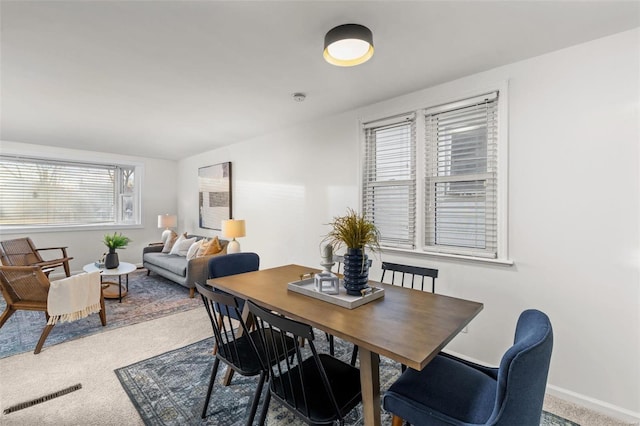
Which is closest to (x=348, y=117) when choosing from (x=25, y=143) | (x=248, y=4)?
(x=248, y=4)

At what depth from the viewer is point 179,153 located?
5.87 metres

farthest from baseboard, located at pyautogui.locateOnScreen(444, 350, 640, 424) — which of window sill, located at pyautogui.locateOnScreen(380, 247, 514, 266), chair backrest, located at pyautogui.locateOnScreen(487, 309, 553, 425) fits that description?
chair backrest, located at pyautogui.locateOnScreen(487, 309, 553, 425)

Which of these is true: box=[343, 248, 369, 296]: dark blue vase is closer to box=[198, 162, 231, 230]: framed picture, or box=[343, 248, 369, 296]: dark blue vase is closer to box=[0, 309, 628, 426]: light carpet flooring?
box=[0, 309, 628, 426]: light carpet flooring

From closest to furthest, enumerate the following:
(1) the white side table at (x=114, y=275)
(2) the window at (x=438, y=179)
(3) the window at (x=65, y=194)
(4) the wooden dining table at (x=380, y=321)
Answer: (4) the wooden dining table at (x=380, y=321), (2) the window at (x=438, y=179), (1) the white side table at (x=114, y=275), (3) the window at (x=65, y=194)

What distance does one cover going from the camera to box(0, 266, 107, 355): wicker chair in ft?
8.91

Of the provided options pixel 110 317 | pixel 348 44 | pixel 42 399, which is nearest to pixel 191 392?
pixel 42 399

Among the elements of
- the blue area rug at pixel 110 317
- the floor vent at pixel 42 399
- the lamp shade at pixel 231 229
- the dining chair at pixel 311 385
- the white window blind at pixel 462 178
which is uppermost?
the white window blind at pixel 462 178

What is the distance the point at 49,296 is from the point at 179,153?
377 centimetres

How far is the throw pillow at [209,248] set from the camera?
4480 millimetres

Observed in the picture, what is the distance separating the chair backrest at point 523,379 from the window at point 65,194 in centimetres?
679

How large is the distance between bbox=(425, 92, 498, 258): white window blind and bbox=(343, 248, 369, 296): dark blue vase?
3.60 ft

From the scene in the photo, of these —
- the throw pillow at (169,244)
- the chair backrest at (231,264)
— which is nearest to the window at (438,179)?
the chair backrest at (231,264)

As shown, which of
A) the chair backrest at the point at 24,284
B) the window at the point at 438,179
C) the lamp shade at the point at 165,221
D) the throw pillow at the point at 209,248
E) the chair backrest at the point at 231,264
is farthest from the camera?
the lamp shade at the point at 165,221

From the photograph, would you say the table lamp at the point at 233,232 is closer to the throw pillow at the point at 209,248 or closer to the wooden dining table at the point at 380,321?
the throw pillow at the point at 209,248
